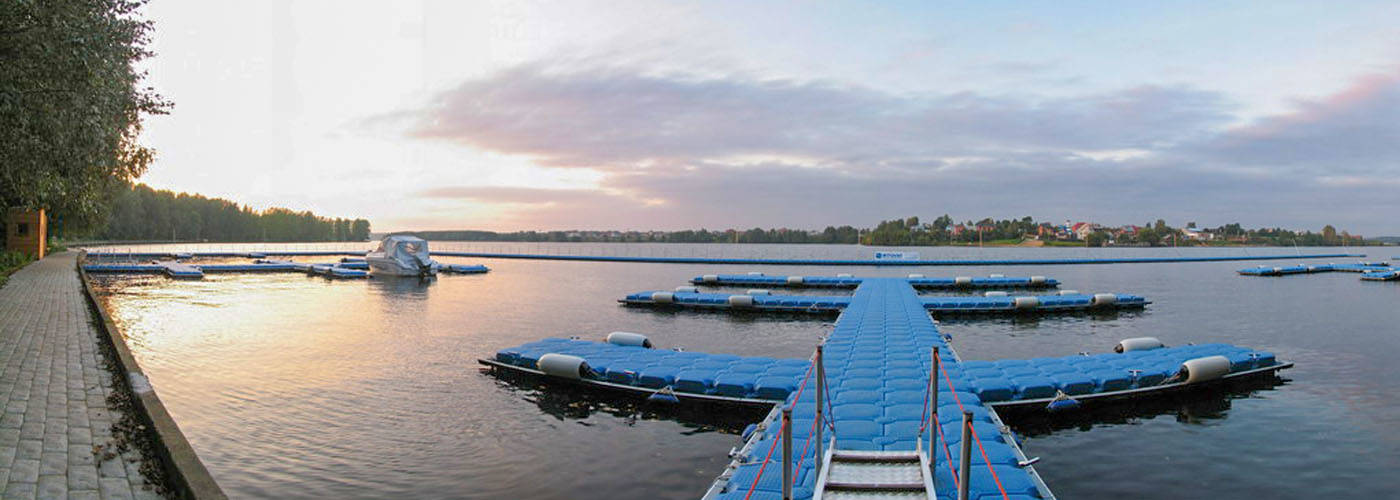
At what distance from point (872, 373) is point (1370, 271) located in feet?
246

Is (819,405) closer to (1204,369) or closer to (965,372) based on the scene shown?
(965,372)

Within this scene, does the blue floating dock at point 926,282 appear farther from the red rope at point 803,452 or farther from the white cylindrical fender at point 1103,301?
the red rope at point 803,452

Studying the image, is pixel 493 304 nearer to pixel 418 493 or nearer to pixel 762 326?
pixel 762 326

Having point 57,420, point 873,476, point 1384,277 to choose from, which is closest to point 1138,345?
point 873,476

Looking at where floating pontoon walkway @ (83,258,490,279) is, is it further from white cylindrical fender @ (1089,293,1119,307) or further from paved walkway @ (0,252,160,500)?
white cylindrical fender @ (1089,293,1119,307)

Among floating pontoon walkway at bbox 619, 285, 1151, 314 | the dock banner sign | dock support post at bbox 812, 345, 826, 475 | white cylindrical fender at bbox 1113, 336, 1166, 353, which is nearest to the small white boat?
floating pontoon walkway at bbox 619, 285, 1151, 314

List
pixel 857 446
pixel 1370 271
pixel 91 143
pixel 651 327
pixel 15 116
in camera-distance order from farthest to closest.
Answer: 1. pixel 1370 271
2. pixel 651 327
3. pixel 91 143
4. pixel 15 116
5. pixel 857 446

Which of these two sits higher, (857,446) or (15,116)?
(15,116)

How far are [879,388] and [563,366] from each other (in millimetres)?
6723

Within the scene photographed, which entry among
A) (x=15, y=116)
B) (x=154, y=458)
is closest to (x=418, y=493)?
(x=154, y=458)

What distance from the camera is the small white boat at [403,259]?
2211 inches

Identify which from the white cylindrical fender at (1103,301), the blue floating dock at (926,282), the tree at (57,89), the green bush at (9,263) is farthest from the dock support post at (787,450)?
the blue floating dock at (926,282)

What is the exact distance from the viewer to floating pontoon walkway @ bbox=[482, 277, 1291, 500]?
7.64 metres

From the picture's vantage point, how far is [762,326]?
27.8 meters
